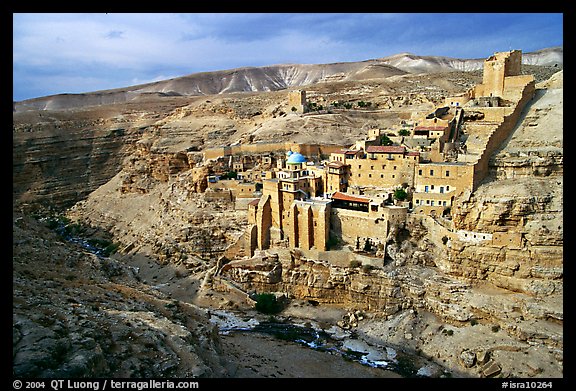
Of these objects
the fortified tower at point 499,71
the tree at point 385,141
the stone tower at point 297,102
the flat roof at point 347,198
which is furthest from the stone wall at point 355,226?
the stone tower at point 297,102

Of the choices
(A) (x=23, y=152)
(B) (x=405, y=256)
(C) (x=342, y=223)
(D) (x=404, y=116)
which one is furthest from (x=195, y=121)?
(B) (x=405, y=256)

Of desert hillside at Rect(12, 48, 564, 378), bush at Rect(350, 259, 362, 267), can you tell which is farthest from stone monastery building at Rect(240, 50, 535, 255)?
bush at Rect(350, 259, 362, 267)

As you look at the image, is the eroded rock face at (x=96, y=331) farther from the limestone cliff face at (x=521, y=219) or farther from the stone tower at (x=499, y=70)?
the stone tower at (x=499, y=70)

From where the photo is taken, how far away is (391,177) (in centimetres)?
2408

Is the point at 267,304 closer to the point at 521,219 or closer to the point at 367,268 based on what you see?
the point at 367,268

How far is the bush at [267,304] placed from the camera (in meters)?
22.8

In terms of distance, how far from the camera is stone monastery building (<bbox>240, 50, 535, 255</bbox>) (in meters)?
22.3

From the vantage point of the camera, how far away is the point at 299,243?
24.8 metres

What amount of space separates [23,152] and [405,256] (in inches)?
1625

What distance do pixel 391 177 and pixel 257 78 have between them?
10375 cm

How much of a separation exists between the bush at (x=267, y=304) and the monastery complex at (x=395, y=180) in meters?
3.27

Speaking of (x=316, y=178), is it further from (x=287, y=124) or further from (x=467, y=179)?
(x=287, y=124)

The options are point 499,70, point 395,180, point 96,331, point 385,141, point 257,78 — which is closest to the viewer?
point 96,331

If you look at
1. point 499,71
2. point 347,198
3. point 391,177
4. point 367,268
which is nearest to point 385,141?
point 391,177
